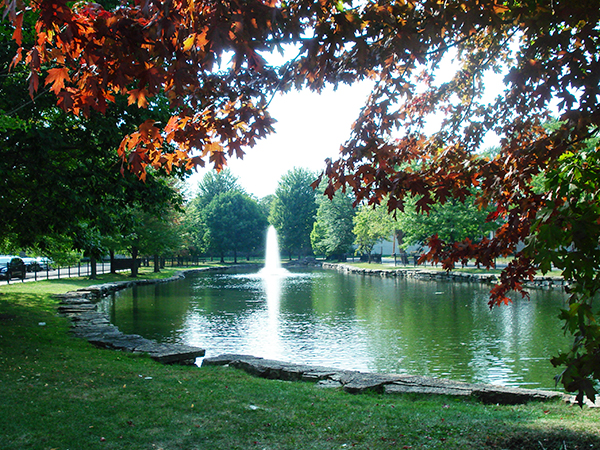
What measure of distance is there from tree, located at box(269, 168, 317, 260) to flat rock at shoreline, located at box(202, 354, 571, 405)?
7386cm

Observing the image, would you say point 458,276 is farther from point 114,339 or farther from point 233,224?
point 233,224

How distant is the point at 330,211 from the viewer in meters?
69.3

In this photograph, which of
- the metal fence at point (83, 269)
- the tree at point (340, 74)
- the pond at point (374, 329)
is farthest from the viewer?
the metal fence at point (83, 269)

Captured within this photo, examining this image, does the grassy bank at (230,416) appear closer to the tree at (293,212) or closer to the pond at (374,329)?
the pond at (374,329)

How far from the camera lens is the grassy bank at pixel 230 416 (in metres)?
4.64

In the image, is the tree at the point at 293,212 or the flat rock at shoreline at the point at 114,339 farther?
the tree at the point at 293,212

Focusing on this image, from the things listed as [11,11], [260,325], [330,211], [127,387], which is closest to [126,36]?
[11,11]

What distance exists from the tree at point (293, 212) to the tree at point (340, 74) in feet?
255

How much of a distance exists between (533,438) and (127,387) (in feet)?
16.1

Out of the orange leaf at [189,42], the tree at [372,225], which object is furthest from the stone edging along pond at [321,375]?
the tree at [372,225]

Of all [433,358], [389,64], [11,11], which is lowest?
[433,358]

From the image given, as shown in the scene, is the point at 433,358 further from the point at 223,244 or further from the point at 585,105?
the point at 223,244

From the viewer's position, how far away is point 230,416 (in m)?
5.43

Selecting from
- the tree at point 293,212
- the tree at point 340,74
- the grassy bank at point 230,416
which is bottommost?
the grassy bank at point 230,416
